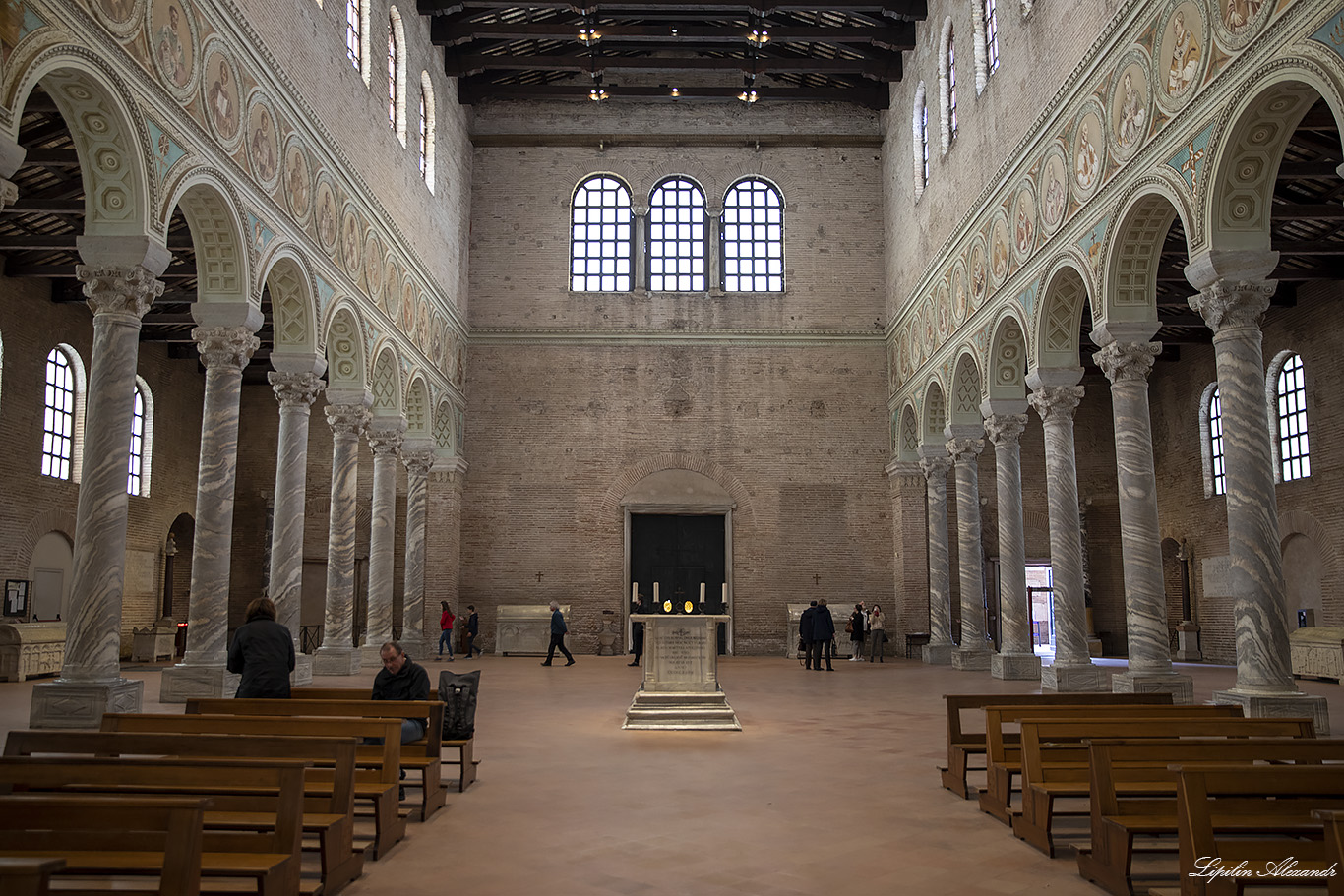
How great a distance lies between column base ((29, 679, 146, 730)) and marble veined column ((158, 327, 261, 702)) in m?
2.82

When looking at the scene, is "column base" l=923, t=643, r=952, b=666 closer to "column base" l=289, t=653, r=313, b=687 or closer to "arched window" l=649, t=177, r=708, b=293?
"arched window" l=649, t=177, r=708, b=293

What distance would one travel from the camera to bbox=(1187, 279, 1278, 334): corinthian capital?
12258 mm

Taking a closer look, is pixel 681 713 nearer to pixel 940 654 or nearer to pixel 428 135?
pixel 940 654

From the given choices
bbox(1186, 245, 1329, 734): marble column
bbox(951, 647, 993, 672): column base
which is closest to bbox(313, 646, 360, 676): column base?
bbox(951, 647, 993, 672): column base

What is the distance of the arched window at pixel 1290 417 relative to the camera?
919 inches

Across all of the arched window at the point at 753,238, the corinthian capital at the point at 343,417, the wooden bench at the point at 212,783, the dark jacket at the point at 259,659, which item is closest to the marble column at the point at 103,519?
the dark jacket at the point at 259,659

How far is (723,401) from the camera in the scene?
2986 cm

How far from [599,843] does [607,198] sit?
26.3 metres

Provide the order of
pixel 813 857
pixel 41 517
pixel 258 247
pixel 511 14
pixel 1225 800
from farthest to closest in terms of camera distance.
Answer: pixel 511 14, pixel 41 517, pixel 258 247, pixel 813 857, pixel 1225 800

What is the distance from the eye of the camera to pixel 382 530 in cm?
2378

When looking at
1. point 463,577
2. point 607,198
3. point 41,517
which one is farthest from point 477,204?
point 41,517

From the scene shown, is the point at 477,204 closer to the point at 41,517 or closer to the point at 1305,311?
the point at 41,517

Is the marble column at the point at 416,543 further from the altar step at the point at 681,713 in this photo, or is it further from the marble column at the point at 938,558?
the altar step at the point at 681,713

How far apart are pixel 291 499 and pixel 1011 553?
13305 millimetres
